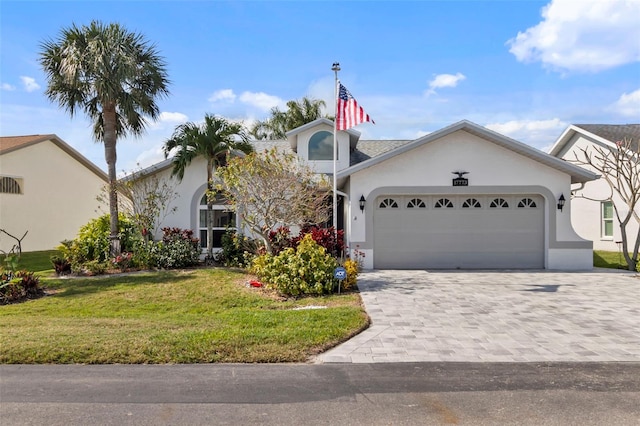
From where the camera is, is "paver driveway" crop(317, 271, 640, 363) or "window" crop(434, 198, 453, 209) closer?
"paver driveway" crop(317, 271, 640, 363)

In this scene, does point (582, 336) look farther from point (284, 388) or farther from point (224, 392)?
point (224, 392)

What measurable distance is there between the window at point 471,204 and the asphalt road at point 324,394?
366 inches

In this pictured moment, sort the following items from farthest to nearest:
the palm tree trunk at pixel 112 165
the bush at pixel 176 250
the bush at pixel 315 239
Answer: the palm tree trunk at pixel 112 165, the bush at pixel 176 250, the bush at pixel 315 239

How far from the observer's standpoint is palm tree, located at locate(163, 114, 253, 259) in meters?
14.3

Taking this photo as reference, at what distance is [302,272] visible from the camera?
1016cm

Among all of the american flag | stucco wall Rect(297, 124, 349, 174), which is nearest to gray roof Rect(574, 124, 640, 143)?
stucco wall Rect(297, 124, 349, 174)

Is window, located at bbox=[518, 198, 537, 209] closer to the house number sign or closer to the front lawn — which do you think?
the house number sign

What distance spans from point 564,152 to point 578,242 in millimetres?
9003

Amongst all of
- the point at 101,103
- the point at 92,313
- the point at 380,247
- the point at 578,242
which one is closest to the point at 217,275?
the point at 92,313

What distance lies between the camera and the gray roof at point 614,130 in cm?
1820

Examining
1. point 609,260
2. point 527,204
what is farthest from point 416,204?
point 609,260

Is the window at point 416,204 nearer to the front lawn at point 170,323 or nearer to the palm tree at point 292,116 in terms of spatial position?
the front lawn at point 170,323

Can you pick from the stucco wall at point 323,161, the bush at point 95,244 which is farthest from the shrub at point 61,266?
the stucco wall at point 323,161

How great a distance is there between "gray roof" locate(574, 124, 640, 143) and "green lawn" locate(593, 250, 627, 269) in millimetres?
4506
